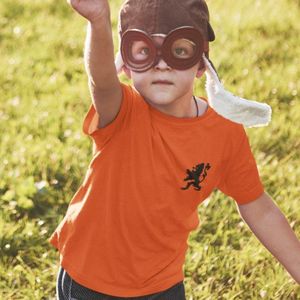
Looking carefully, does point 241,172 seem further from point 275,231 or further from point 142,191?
point 142,191

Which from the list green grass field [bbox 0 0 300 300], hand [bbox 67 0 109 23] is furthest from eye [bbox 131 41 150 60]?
green grass field [bbox 0 0 300 300]

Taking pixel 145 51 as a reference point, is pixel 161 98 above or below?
below

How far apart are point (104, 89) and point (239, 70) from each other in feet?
11.7

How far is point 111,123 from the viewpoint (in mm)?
2473

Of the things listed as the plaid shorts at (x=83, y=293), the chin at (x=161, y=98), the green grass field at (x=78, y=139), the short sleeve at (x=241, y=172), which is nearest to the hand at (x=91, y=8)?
the chin at (x=161, y=98)

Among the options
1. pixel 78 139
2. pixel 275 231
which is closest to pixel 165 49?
pixel 275 231

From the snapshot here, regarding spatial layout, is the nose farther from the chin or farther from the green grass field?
the green grass field

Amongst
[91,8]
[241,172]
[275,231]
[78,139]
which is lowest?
[78,139]

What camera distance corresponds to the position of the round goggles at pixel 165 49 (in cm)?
242

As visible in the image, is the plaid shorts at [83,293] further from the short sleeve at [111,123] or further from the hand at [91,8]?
the hand at [91,8]

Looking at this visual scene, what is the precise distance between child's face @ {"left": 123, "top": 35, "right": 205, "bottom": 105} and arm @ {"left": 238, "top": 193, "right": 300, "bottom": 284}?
66 centimetres

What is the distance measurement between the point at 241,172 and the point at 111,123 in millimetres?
602

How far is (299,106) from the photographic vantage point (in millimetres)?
5234

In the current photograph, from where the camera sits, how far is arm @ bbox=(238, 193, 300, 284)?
116 inches
